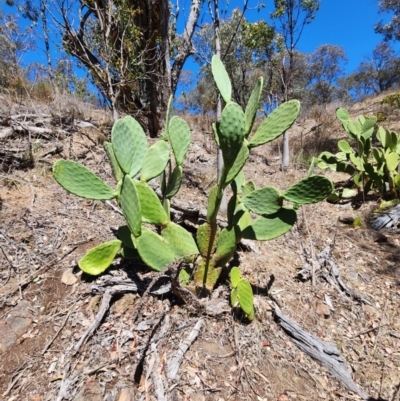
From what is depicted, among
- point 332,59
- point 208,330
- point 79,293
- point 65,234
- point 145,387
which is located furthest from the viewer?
point 332,59

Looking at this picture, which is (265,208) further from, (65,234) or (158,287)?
(65,234)

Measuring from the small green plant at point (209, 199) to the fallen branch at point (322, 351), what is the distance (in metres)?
0.24

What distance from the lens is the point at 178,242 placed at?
61.9 inches

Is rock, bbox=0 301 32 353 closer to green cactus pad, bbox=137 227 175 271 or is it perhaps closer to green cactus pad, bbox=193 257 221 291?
green cactus pad, bbox=137 227 175 271

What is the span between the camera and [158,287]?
168cm

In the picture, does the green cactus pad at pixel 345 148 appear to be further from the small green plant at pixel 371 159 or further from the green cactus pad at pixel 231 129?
the green cactus pad at pixel 231 129

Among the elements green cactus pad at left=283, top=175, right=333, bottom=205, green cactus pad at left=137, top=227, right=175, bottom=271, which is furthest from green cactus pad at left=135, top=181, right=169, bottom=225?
green cactus pad at left=283, top=175, right=333, bottom=205

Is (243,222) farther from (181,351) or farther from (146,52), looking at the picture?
(146,52)

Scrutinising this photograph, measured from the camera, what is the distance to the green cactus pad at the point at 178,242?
61.7 inches

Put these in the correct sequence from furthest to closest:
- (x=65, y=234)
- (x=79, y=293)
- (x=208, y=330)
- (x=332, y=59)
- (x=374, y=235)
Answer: (x=332, y=59)
(x=374, y=235)
(x=65, y=234)
(x=79, y=293)
(x=208, y=330)

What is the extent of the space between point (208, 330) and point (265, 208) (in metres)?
0.72

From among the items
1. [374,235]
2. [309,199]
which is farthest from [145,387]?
[374,235]

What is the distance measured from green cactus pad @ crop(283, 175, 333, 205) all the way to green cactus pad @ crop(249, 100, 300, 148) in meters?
0.28

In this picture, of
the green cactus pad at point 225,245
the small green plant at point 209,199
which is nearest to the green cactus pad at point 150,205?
the small green plant at point 209,199
